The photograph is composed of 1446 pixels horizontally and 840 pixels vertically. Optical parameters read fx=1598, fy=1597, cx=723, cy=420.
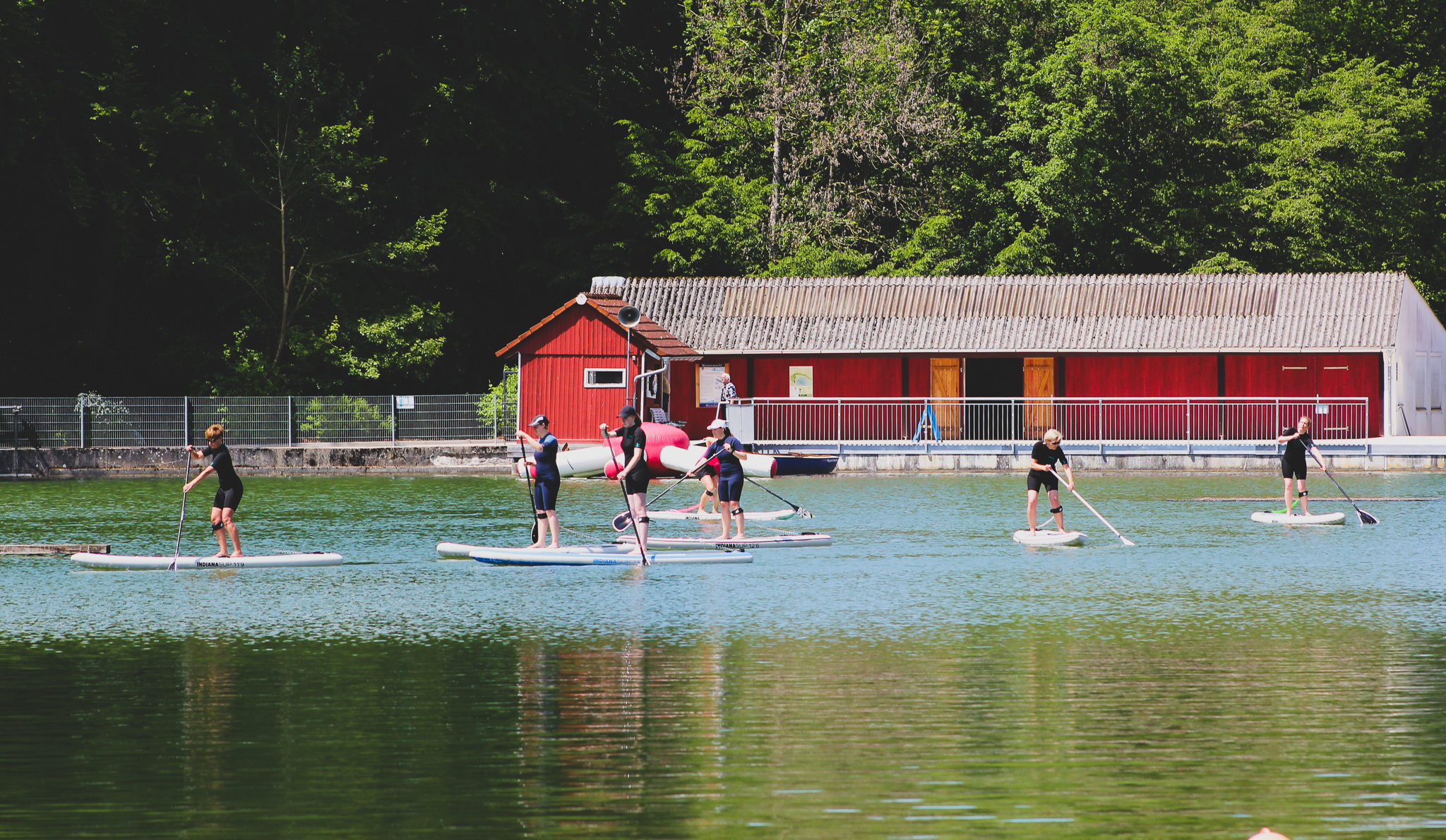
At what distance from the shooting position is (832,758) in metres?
9.03

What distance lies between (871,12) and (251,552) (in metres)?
38.6

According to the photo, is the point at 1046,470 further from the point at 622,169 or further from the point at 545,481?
the point at 622,169

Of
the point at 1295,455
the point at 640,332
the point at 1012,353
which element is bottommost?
the point at 1295,455

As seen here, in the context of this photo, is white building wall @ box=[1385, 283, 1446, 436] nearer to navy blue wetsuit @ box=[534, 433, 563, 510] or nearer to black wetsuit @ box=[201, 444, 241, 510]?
navy blue wetsuit @ box=[534, 433, 563, 510]

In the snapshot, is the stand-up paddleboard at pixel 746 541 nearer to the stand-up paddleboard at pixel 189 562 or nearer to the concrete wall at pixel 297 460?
the stand-up paddleboard at pixel 189 562

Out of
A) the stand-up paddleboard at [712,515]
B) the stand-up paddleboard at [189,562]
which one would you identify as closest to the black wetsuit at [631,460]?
the stand-up paddleboard at [189,562]

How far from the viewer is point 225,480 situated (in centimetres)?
1853

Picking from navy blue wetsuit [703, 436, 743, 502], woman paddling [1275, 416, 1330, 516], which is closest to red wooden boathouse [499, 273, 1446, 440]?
woman paddling [1275, 416, 1330, 516]

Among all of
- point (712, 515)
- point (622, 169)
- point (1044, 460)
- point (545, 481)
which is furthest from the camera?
point (622, 169)

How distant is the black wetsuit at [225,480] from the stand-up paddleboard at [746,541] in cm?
470

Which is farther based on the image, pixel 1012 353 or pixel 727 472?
pixel 1012 353

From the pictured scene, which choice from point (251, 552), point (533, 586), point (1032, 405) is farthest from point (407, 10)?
point (533, 586)

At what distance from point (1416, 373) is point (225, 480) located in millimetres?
35366

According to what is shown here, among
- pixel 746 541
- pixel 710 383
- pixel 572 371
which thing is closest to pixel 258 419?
pixel 572 371
